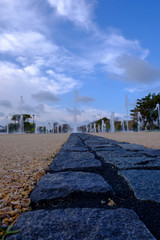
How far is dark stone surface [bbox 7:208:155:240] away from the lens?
64cm

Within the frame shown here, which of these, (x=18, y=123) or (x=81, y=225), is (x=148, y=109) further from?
(x=81, y=225)

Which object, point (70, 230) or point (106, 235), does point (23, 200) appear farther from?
point (106, 235)

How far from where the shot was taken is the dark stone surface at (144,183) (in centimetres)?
99

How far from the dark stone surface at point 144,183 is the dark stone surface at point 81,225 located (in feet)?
0.83

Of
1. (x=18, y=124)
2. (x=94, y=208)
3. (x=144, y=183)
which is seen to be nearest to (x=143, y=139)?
(x=144, y=183)

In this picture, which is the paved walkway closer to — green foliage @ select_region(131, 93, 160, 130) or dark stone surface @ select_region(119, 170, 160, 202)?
dark stone surface @ select_region(119, 170, 160, 202)

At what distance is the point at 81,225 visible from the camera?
70 cm

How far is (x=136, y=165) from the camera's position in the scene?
5.54 feet

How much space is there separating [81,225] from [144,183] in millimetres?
639

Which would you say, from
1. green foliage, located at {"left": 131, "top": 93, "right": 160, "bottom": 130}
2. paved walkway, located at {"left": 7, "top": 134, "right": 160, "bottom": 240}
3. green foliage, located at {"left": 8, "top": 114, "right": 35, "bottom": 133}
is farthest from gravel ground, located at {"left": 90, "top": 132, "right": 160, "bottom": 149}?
green foliage, located at {"left": 8, "top": 114, "right": 35, "bottom": 133}

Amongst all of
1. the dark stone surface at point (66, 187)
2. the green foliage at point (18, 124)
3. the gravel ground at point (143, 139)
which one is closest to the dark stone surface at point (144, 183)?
the dark stone surface at point (66, 187)

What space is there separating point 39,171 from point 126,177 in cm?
82

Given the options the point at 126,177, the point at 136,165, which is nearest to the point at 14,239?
the point at 126,177

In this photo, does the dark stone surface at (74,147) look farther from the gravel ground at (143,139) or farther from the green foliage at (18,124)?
the green foliage at (18,124)
